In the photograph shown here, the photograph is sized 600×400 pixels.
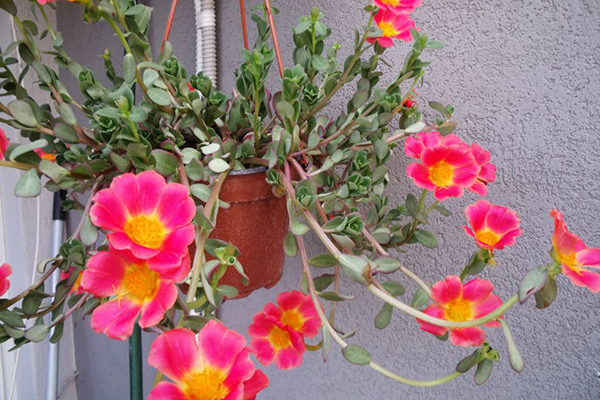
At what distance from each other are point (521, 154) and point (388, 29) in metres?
0.35

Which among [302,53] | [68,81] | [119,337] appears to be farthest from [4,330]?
[68,81]

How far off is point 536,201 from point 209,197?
579mm

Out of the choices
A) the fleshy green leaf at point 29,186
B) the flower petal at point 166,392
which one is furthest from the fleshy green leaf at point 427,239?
the fleshy green leaf at point 29,186

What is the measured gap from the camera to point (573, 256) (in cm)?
40

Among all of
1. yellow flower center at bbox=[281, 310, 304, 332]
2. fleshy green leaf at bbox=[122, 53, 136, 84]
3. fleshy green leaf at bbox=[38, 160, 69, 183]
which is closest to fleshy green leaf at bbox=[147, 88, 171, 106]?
fleshy green leaf at bbox=[122, 53, 136, 84]

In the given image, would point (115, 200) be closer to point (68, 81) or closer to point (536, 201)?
point (536, 201)

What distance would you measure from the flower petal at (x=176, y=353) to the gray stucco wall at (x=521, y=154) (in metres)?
0.56

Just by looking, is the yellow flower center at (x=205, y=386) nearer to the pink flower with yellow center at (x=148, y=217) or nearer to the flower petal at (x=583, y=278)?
the pink flower with yellow center at (x=148, y=217)

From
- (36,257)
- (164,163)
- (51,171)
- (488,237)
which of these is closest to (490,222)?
(488,237)

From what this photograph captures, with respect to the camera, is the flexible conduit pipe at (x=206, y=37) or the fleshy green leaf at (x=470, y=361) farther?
the flexible conduit pipe at (x=206, y=37)

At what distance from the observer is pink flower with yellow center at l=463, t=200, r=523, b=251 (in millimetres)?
534

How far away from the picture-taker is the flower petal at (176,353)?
36cm

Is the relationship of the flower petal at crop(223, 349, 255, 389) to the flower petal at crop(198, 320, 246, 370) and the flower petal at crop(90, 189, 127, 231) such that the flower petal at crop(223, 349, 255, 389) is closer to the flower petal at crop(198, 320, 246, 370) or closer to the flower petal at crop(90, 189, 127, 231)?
the flower petal at crop(198, 320, 246, 370)

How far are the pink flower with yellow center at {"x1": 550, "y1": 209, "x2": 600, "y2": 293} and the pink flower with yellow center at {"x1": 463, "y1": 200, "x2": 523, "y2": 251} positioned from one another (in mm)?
123
